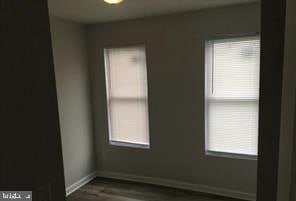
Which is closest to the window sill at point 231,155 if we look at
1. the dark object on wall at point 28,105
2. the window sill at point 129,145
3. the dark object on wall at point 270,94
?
the window sill at point 129,145

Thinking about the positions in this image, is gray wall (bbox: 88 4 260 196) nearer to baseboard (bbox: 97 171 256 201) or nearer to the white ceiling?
baseboard (bbox: 97 171 256 201)

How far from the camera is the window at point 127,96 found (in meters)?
3.61

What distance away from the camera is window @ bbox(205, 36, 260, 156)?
296 centimetres

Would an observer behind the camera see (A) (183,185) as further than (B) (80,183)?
No

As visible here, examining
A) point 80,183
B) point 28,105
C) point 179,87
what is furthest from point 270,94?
point 80,183

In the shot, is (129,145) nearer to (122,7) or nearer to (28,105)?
(122,7)

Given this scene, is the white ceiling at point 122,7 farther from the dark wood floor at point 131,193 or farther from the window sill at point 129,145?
the dark wood floor at point 131,193

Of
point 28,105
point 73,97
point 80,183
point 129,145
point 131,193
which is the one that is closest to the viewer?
point 28,105

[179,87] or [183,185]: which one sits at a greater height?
[179,87]

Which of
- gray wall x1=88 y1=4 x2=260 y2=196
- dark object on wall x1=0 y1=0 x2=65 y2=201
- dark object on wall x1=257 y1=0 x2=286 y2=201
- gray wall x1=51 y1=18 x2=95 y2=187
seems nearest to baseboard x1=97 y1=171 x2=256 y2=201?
gray wall x1=88 y1=4 x2=260 y2=196

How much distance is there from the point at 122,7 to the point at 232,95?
6.01 ft

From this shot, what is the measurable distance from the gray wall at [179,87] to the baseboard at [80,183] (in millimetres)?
704

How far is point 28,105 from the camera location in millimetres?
834

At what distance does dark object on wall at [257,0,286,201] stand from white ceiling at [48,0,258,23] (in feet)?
5.69
